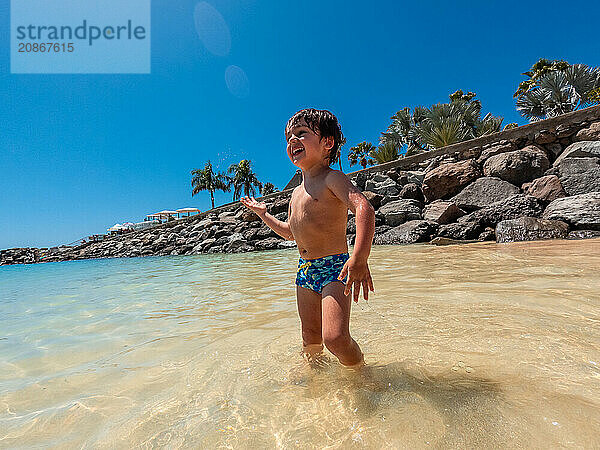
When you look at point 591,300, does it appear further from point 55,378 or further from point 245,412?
point 55,378

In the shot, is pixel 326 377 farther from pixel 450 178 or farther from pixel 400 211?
pixel 450 178

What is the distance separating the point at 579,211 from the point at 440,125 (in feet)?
32.1

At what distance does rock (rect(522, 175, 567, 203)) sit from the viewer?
8148 mm

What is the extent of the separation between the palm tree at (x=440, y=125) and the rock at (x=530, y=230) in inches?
325

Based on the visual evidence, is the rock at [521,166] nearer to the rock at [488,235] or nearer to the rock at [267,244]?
the rock at [488,235]

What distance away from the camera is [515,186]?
9125 mm

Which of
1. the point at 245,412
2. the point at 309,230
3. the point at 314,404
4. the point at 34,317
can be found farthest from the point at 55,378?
the point at 34,317

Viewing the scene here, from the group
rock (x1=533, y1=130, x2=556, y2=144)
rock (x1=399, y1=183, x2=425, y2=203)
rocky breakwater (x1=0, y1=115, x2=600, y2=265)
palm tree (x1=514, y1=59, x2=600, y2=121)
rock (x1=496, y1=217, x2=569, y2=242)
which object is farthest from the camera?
palm tree (x1=514, y1=59, x2=600, y2=121)

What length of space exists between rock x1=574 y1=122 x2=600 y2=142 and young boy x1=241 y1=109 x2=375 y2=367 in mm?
10952

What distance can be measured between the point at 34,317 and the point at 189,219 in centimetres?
1775

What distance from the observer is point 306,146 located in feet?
6.22

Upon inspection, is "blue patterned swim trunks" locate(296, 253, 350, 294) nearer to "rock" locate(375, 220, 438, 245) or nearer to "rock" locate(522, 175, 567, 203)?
"rock" locate(375, 220, 438, 245)

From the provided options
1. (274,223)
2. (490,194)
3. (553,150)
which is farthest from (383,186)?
(274,223)

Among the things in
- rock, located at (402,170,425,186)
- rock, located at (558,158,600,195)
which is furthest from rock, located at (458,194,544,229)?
rock, located at (402,170,425,186)
